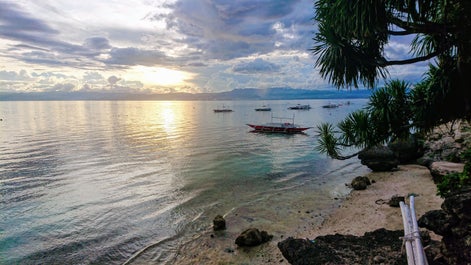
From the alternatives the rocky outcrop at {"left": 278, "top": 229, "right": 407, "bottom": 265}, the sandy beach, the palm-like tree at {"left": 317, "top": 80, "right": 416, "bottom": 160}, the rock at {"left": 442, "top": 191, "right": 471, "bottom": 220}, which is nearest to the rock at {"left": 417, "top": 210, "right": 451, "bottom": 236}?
the rock at {"left": 442, "top": 191, "right": 471, "bottom": 220}

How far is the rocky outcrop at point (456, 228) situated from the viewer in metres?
5.68

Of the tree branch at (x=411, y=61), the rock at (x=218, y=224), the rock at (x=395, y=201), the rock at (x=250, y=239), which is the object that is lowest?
the rock at (x=218, y=224)

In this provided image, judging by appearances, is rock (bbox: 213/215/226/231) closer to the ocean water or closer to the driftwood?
the ocean water

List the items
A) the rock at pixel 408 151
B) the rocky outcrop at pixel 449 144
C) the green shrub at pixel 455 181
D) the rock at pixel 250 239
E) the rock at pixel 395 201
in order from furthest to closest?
the rock at pixel 408 151
the rocky outcrop at pixel 449 144
the rock at pixel 395 201
the rock at pixel 250 239
the green shrub at pixel 455 181

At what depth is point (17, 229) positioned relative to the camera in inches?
599

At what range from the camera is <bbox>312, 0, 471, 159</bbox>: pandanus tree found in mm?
7602

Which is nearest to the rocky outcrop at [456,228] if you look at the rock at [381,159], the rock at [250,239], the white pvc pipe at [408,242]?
the white pvc pipe at [408,242]

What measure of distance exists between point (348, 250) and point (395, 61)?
569 cm

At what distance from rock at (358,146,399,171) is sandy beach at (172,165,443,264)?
13.3 ft

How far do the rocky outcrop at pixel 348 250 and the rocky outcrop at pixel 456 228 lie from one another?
0.88m

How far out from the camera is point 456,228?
591 centimetres

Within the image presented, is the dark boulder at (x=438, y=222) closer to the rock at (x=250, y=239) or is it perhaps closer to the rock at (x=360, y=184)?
the rock at (x=250, y=239)

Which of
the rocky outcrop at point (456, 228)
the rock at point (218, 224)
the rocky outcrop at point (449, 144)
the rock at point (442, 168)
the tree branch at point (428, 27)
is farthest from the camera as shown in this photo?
the rocky outcrop at point (449, 144)

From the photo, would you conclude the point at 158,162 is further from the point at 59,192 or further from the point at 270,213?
the point at 270,213
